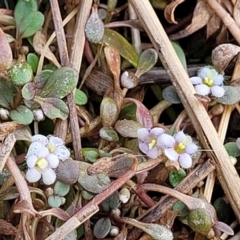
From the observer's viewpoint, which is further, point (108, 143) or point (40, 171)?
point (108, 143)

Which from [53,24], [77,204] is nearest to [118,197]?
[77,204]

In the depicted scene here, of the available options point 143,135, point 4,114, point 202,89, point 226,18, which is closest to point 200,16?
point 226,18

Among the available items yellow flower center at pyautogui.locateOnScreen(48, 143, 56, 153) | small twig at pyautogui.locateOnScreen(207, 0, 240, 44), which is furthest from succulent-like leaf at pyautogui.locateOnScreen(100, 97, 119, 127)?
small twig at pyautogui.locateOnScreen(207, 0, 240, 44)

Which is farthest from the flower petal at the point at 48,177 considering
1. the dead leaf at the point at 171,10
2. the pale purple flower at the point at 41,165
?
the dead leaf at the point at 171,10

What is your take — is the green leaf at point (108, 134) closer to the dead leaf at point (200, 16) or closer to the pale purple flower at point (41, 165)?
the pale purple flower at point (41, 165)

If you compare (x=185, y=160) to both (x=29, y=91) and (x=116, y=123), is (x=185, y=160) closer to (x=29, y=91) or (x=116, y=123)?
(x=116, y=123)

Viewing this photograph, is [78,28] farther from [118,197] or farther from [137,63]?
[118,197]

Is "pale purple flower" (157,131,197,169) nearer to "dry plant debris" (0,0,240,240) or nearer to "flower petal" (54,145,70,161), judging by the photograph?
"dry plant debris" (0,0,240,240)

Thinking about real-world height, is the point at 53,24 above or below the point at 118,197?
above
